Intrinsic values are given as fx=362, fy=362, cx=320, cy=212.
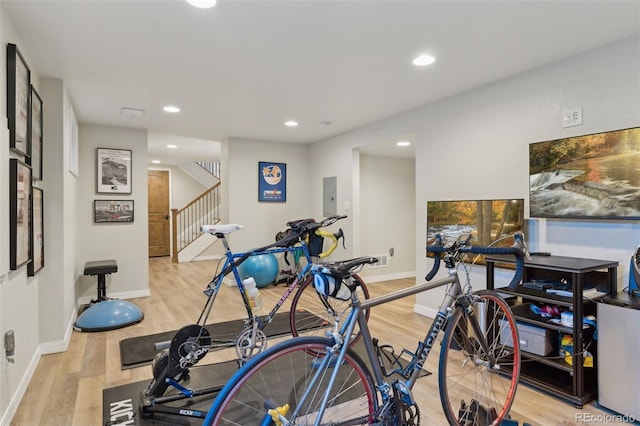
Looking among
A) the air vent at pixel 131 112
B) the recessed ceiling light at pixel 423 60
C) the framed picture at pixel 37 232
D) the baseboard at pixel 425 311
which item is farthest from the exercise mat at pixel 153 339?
the recessed ceiling light at pixel 423 60

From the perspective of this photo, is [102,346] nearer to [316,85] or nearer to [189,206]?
[316,85]

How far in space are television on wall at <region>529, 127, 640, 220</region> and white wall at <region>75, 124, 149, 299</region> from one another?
15.1 ft

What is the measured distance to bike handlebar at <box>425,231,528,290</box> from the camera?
1.58 metres

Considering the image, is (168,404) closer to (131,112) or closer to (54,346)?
(54,346)

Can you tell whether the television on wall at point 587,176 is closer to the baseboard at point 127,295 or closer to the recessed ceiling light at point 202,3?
the recessed ceiling light at point 202,3

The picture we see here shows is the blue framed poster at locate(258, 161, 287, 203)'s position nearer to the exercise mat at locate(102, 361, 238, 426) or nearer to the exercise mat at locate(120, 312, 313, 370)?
the exercise mat at locate(120, 312, 313, 370)

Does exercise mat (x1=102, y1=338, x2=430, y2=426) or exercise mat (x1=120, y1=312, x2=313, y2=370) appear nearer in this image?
exercise mat (x1=102, y1=338, x2=430, y2=426)

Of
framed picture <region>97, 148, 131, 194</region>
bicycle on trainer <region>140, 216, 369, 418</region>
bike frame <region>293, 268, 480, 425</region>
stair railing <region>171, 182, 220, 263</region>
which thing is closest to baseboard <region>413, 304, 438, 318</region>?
bicycle on trainer <region>140, 216, 369, 418</region>

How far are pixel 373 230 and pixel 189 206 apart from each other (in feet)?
16.2

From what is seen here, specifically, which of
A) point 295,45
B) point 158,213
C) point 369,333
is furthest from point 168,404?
point 158,213

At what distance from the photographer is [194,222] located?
889 cm

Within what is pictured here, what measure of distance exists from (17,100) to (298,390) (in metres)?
2.43

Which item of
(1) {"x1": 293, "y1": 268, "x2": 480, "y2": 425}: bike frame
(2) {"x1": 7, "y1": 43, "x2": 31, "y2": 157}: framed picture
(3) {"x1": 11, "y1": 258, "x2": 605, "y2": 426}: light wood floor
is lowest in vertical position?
(3) {"x1": 11, "y1": 258, "x2": 605, "y2": 426}: light wood floor

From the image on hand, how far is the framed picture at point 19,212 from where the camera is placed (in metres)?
2.02
